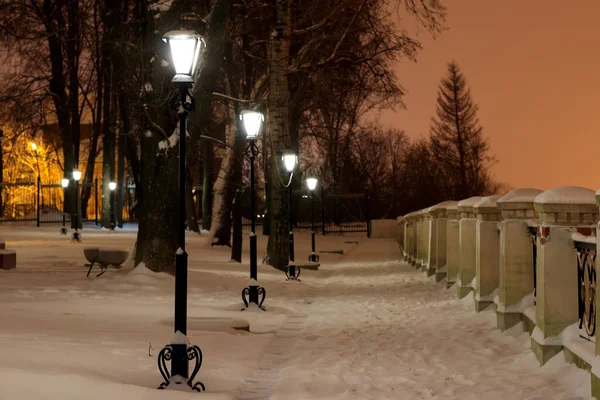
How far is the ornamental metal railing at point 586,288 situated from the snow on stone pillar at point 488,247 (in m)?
3.84

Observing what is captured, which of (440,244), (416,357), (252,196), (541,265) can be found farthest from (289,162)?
(541,265)

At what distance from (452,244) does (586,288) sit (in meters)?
8.55

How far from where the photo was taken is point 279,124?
23781mm

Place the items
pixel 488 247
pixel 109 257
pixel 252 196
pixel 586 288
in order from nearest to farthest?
1. pixel 586 288
2. pixel 488 247
3. pixel 252 196
4. pixel 109 257

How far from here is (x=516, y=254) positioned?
10719mm

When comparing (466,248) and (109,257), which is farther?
(109,257)

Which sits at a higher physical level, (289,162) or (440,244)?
(289,162)

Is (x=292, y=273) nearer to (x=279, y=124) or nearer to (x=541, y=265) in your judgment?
(x=279, y=124)

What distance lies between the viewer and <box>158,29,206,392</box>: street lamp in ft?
26.4

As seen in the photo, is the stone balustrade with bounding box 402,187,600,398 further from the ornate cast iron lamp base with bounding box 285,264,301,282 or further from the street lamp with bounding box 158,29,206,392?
the ornate cast iron lamp base with bounding box 285,264,301,282

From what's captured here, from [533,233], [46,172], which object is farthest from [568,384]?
[46,172]

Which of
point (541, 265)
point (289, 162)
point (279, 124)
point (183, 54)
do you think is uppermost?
point (279, 124)

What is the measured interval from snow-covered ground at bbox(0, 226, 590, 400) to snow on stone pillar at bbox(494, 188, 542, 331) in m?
0.32

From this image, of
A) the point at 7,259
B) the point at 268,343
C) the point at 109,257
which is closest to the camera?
the point at 268,343
